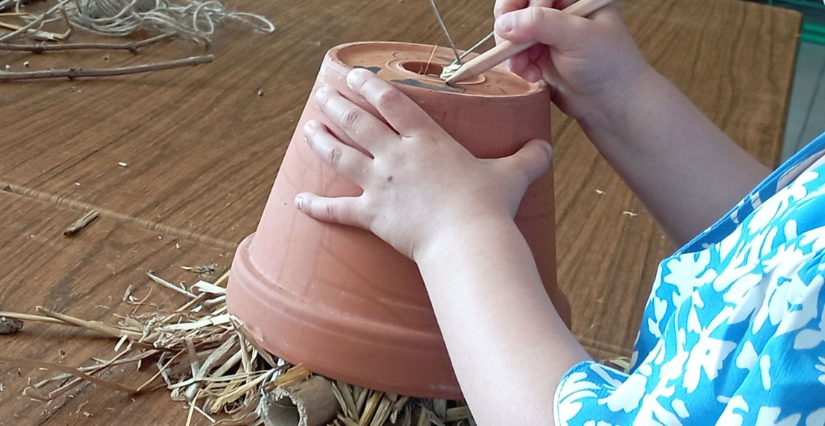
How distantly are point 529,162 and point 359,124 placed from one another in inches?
4.0

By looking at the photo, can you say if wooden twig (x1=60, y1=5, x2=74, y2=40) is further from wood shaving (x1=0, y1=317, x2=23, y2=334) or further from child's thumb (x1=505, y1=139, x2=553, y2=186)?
child's thumb (x1=505, y1=139, x2=553, y2=186)

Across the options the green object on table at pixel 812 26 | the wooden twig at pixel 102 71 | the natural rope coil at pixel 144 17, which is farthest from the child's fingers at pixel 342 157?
the green object on table at pixel 812 26

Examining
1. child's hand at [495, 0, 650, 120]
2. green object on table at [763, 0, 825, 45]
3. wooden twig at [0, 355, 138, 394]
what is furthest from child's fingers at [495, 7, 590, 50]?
green object on table at [763, 0, 825, 45]

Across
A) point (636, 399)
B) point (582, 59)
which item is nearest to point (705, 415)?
point (636, 399)

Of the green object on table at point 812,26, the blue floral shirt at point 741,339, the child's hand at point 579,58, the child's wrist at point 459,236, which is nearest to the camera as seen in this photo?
the blue floral shirt at point 741,339

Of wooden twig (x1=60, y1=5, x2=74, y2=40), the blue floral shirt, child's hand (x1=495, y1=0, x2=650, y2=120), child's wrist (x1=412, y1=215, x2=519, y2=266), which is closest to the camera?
the blue floral shirt

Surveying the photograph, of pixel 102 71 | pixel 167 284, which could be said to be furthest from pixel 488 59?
pixel 102 71

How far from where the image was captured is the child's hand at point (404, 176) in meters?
0.50

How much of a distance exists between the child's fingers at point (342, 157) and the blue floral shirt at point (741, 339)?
16 cm

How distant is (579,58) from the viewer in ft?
2.10

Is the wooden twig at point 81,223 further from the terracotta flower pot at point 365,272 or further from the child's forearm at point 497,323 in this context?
the child's forearm at point 497,323

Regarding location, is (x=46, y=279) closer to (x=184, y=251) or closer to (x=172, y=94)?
(x=184, y=251)

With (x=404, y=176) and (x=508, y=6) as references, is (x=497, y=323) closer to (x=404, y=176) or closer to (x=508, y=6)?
(x=404, y=176)

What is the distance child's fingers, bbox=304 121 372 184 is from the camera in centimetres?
51
